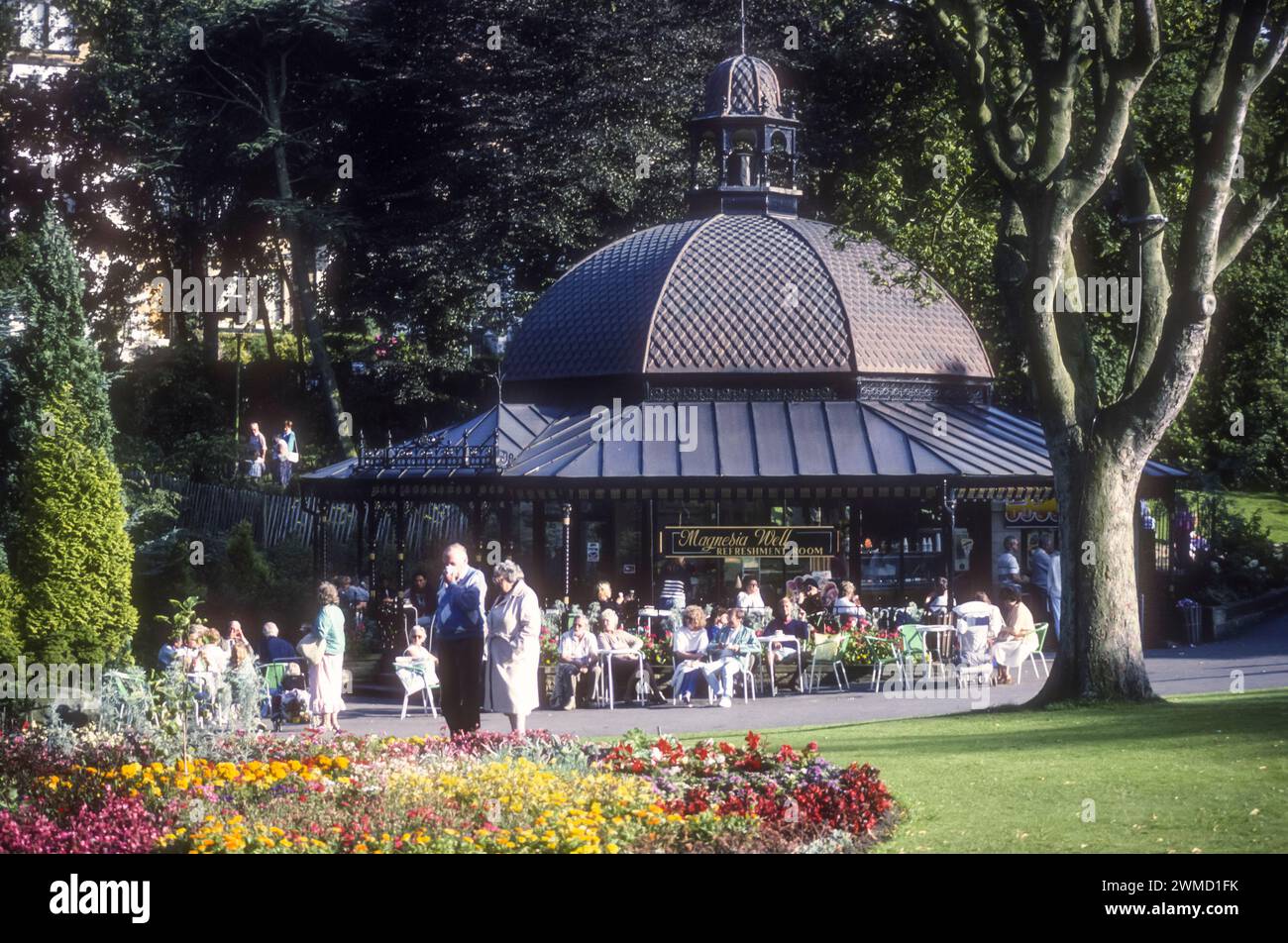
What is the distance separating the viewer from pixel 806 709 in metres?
19.9

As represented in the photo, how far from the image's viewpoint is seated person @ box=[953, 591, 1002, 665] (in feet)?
70.1

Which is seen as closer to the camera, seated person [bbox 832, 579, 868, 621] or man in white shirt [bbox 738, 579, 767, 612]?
seated person [bbox 832, 579, 868, 621]

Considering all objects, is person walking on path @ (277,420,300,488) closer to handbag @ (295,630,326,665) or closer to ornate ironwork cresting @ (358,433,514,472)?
ornate ironwork cresting @ (358,433,514,472)

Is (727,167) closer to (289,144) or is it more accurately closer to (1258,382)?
(1258,382)

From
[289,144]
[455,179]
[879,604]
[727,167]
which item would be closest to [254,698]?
[879,604]

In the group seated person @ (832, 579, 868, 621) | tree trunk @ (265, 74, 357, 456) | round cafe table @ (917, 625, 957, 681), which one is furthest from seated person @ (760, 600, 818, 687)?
tree trunk @ (265, 74, 357, 456)

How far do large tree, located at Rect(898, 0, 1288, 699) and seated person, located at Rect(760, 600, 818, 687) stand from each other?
5627 mm

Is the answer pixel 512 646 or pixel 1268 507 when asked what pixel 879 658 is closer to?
pixel 512 646

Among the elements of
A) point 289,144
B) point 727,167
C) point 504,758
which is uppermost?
point 289,144

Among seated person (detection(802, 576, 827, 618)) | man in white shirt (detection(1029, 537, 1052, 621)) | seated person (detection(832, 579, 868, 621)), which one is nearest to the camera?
seated person (detection(832, 579, 868, 621))

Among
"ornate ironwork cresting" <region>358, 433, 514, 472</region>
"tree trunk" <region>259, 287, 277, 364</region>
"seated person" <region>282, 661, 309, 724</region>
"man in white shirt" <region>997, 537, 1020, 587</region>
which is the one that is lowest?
"seated person" <region>282, 661, 309, 724</region>

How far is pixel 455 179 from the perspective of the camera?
39.2 m

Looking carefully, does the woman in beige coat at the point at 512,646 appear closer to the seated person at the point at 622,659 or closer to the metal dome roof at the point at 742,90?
the seated person at the point at 622,659

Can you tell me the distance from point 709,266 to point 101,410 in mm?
10388
